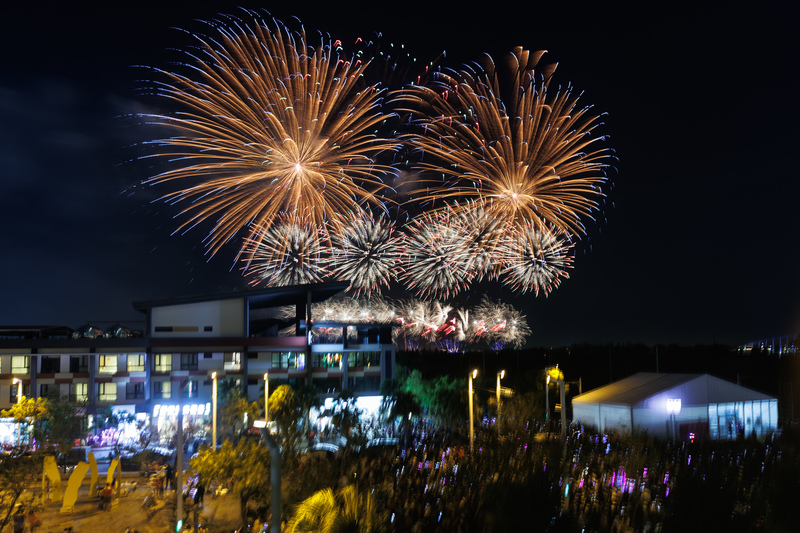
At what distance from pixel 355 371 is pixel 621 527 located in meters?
26.9

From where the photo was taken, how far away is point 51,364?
31812mm

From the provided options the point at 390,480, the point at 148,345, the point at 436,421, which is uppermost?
the point at 148,345

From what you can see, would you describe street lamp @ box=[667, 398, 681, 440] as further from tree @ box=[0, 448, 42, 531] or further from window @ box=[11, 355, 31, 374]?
window @ box=[11, 355, 31, 374]

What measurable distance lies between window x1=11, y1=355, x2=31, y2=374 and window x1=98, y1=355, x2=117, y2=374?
3.30m

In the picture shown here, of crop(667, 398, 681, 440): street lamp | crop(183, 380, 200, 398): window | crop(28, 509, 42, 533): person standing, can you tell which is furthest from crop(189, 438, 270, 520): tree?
crop(667, 398, 681, 440): street lamp

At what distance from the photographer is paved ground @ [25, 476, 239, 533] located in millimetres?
16578

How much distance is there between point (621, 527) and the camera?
12.5m

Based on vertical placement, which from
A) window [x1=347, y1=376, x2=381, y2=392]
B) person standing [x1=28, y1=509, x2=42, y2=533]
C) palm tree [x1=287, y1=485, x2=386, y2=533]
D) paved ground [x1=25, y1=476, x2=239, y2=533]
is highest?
palm tree [x1=287, y1=485, x2=386, y2=533]

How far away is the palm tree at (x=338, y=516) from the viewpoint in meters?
9.10

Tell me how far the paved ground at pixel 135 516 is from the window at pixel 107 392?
12.2 metres

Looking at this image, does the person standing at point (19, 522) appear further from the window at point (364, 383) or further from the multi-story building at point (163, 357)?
the window at point (364, 383)

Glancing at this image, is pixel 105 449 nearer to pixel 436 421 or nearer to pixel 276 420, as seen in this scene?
pixel 276 420

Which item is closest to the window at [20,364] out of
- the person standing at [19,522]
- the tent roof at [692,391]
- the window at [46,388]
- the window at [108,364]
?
the window at [46,388]

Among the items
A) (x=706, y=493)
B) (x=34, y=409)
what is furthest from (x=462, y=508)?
(x=34, y=409)
